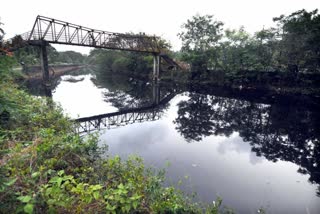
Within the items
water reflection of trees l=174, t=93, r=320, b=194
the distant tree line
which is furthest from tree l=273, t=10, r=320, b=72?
water reflection of trees l=174, t=93, r=320, b=194

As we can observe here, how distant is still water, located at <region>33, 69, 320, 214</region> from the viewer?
17.7ft

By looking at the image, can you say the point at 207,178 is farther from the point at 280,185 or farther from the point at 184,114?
the point at 184,114

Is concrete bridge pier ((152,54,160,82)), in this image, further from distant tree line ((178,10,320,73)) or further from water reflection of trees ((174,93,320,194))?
water reflection of trees ((174,93,320,194))

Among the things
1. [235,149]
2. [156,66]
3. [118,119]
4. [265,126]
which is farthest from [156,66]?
[235,149]

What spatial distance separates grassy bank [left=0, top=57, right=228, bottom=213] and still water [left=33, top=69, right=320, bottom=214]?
3.20 ft

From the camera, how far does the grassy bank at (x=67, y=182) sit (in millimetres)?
2451

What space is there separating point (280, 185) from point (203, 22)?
23.2 metres

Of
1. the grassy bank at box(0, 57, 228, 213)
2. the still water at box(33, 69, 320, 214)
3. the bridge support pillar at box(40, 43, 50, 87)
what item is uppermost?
the bridge support pillar at box(40, 43, 50, 87)

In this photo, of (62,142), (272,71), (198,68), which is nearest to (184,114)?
(62,142)

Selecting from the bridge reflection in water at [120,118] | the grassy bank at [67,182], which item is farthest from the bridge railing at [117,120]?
the grassy bank at [67,182]

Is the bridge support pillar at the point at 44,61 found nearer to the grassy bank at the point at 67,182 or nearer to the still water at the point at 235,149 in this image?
the still water at the point at 235,149

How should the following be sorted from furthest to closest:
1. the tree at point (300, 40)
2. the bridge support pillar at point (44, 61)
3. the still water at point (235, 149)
→ the bridge support pillar at point (44, 61)
the tree at point (300, 40)
the still water at point (235, 149)

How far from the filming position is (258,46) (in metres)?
22.0

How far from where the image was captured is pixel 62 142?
445cm
